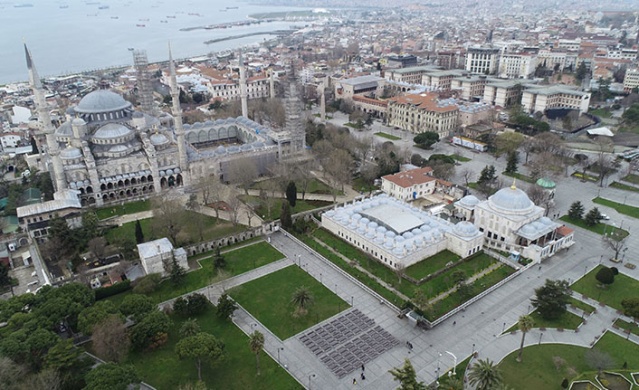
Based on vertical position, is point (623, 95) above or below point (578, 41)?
below

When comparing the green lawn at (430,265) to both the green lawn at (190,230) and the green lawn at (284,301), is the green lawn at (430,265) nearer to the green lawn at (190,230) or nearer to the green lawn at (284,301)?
the green lawn at (284,301)

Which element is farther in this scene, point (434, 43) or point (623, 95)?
point (434, 43)

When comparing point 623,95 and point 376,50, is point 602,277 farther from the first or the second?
point 376,50

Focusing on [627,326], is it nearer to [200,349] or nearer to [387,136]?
[200,349]

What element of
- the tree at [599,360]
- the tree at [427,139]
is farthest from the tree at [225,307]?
the tree at [427,139]

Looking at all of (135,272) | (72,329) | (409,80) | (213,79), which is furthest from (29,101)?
(409,80)

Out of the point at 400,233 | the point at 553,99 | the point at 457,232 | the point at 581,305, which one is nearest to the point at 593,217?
the point at 581,305

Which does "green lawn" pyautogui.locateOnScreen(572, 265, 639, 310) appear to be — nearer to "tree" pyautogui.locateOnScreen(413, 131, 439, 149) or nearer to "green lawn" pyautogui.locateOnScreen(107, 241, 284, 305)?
"green lawn" pyautogui.locateOnScreen(107, 241, 284, 305)
